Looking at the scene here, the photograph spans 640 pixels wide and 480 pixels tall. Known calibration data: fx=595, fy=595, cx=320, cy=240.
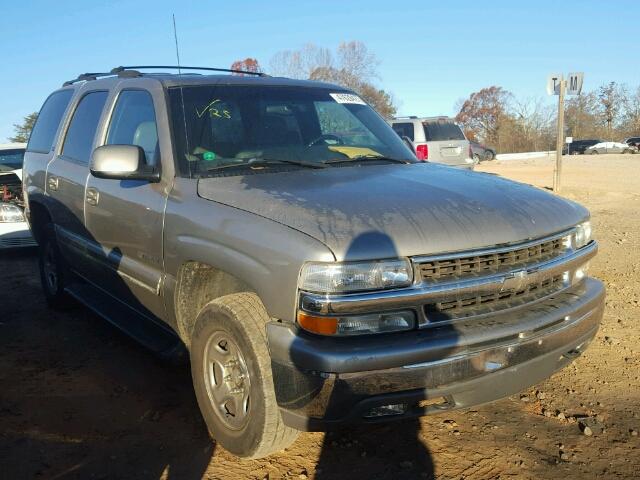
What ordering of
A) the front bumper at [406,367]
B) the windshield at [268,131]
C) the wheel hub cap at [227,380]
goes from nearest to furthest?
the front bumper at [406,367] < the wheel hub cap at [227,380] < the windshield at [268,131]

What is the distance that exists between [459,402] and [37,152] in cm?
473

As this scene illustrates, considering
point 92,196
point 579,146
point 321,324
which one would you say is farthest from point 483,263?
point 579,146

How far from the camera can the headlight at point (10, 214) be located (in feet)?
25.7

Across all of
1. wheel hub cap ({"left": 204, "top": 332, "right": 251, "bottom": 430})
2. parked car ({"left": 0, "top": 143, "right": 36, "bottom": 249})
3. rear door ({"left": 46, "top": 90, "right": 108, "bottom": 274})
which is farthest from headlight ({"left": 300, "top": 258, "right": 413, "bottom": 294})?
parked car ({"left": 0, "top": 143, "right": 36, "bottom": 249})

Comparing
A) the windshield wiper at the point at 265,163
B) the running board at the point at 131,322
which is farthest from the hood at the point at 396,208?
the running board at the point at 131,322

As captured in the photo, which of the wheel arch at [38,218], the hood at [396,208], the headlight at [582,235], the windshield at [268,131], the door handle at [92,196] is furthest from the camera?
the wheel arch at [38,218]

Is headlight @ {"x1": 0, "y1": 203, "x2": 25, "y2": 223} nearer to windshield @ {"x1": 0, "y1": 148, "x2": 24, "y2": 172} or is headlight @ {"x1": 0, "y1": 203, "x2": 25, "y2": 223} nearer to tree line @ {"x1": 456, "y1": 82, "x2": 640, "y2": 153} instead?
windshield @ {"x1": 0, "y1": 148, "x2": 24, "y2": 172}

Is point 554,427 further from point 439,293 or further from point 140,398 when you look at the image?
point 140,398

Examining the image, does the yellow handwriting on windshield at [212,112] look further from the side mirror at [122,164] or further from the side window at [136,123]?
the side mirror at [122,164]

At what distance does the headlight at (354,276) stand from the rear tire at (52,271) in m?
3.63

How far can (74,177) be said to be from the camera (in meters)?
4.64

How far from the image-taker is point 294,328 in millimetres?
2527

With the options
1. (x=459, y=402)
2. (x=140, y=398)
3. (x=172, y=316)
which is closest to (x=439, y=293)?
(x=459, y=402)

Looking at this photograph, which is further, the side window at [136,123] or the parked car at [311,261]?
the side window at [136,123]
